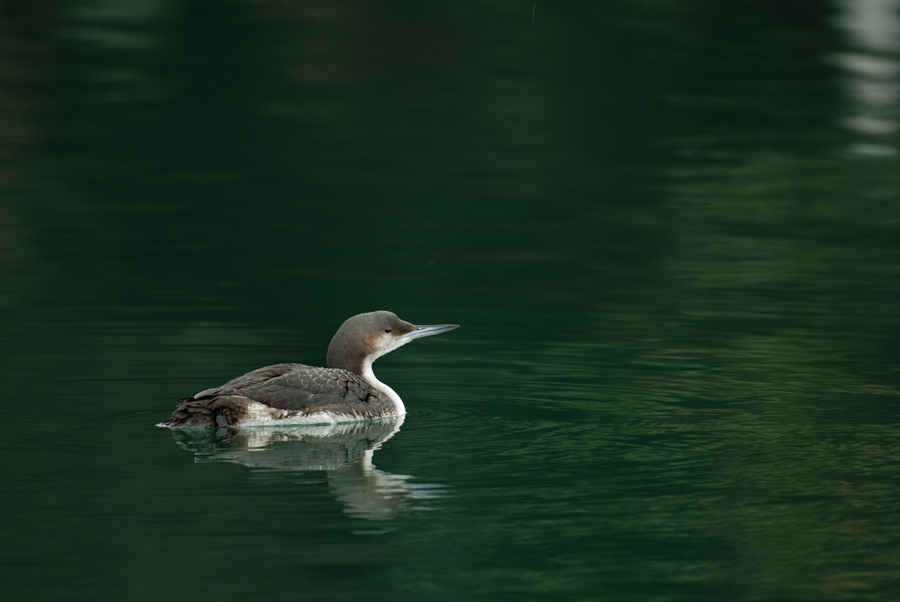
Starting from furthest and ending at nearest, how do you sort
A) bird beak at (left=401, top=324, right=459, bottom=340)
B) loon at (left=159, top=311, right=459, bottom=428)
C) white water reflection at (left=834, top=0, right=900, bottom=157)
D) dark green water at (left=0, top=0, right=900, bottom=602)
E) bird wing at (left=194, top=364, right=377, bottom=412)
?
white water reflection at (left=834, top=0, right=900, bottom=157)
bird beak at (left=401, top=324, right=459, bottom=340)
bird wing at (left=194, top=364, right=377, bottom=412)
loon at (left=159, top=311, right=459, bottom=428)
dark green water at (left=0, top=0, right=900, bottom=602)

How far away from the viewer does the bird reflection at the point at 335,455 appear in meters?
6.13

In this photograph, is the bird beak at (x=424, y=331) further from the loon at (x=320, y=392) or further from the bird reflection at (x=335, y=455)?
the bird reflection at (x=335, y=455)

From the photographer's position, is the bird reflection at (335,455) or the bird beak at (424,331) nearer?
the bird reflection at (335,455)

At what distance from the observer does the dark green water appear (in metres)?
5.50

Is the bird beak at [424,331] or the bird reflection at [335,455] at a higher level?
the bird beak at [424,331]

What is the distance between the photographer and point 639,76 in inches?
872

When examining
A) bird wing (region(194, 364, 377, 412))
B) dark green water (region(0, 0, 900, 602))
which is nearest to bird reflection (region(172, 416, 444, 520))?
dark green water (region(0, 0, 900, 602))

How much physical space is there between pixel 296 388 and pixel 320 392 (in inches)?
6.5

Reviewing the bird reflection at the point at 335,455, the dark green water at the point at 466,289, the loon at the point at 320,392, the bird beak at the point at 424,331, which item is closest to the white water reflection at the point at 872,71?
the dark green water at the point at 466,289

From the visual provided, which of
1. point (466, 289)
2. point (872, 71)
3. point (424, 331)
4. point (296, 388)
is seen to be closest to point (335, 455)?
point (296, 388)

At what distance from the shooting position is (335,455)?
7.07 m

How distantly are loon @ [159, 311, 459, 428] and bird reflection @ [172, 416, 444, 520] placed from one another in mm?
78

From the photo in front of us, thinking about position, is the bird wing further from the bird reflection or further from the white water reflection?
the white water reflection

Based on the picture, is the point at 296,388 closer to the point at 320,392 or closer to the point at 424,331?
the point at 320,392
